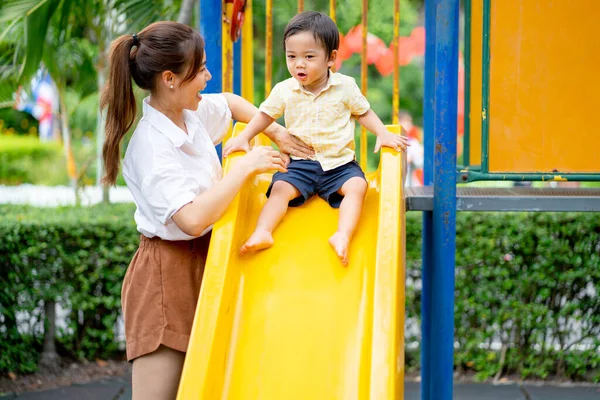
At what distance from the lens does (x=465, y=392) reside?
4.61m

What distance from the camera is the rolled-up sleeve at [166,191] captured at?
2344 millimetres

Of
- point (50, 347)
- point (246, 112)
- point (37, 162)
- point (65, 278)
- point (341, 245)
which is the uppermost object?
point (246, 112)

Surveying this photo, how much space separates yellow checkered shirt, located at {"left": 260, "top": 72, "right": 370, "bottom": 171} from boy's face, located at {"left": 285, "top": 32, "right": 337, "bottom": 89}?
0.36ft

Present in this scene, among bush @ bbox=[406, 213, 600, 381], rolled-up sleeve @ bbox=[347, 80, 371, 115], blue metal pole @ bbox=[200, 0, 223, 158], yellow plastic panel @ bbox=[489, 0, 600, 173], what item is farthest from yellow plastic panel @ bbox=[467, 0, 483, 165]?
bush @ bbox=[406, 213, 600, 381]

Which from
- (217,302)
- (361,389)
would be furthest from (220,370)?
(361,389)

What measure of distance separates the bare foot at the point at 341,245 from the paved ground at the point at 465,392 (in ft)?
6.87

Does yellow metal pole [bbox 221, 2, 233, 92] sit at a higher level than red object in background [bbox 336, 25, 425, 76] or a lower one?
lower

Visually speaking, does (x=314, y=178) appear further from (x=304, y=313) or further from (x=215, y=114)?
(x=304, y=313)

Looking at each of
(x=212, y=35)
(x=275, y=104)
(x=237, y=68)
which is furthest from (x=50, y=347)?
(x=275, y=104)

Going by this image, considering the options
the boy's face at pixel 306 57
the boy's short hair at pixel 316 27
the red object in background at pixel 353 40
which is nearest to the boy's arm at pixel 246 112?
the boy's face at pixel 306 57

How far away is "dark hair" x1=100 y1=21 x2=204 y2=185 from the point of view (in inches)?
95.7

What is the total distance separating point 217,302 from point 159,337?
Answer: 21cm

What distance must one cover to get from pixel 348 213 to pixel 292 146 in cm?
37

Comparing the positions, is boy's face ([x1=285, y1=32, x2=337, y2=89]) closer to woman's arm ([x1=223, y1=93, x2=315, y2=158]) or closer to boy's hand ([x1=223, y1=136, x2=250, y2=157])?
woman's arm ([x1=223, y1=93, x2=315, y2=158])
